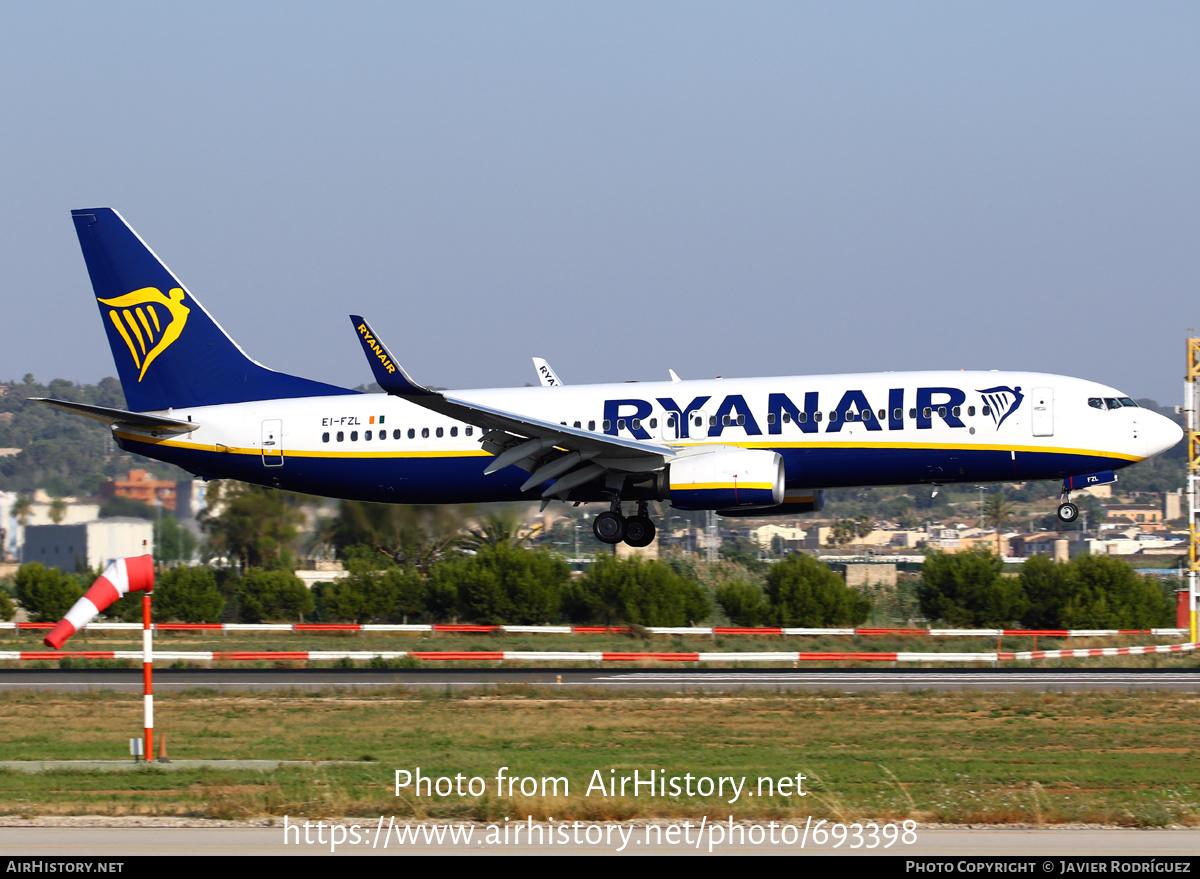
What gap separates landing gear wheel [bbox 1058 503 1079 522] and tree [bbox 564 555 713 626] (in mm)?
21182

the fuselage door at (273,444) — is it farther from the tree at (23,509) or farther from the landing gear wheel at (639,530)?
the tree at (23,509)

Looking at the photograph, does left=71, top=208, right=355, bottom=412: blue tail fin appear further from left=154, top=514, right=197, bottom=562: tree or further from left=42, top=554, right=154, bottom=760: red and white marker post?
left=42, top=554, right=154, bottom=760: red and white marker post

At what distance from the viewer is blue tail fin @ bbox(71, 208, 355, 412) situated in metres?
36.5

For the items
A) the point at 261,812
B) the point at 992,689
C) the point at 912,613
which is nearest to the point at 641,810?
the point at 261,812

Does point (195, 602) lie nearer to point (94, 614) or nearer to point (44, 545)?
point (44, 545)

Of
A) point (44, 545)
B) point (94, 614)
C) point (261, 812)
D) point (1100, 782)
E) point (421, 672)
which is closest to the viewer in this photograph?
point (261, 812)

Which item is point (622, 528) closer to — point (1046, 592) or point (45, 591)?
point (1046, 592)

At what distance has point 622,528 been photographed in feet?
110

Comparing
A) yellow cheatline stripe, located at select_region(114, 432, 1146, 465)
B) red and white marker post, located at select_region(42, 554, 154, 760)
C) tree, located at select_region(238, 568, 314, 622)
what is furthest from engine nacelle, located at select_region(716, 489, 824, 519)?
tree, located at select_region(238, 568, 314, 622)

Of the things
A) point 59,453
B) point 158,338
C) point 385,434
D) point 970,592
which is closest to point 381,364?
→ point 385,434

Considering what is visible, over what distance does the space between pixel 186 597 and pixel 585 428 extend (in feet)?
84.9

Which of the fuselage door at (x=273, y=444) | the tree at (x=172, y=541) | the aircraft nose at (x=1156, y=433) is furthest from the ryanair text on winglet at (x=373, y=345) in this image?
the tree at (x=172, y=541)

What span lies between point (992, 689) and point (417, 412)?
1529cm

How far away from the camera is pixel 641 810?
14148 mm
